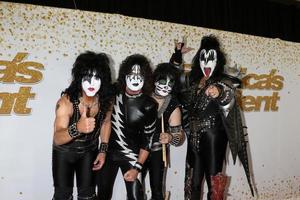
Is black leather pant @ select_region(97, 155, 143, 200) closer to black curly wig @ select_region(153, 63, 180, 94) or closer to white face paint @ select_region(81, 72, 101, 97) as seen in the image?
white face paint @ select_region(81, 72, 101, 97)

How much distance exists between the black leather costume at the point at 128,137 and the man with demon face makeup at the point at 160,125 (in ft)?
0.41

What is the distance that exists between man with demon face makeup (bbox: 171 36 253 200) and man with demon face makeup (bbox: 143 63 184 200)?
12 centimetres

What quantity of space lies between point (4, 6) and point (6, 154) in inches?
42.3

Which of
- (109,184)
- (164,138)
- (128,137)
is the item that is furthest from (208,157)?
(109,184)

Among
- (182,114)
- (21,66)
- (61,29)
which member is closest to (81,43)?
(61,29)

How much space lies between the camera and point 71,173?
7.09 ft

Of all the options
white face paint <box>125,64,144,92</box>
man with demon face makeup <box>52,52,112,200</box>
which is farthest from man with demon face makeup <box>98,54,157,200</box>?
man with demon face makeup <box>52,52,112,200</box>

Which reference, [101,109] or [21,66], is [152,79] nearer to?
[101,109]

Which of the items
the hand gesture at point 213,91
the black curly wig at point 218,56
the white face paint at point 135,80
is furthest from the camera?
the black curly wig at point 218,56

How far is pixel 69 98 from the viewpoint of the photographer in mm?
2133

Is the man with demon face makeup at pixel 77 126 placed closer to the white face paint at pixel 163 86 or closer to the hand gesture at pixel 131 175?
the hand gesture at pixel 131 175

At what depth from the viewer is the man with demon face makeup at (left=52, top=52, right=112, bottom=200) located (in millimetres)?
2090

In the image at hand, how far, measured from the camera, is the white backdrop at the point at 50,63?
97.3 inches

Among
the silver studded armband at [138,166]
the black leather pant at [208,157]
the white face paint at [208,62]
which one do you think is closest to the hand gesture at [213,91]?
the white face paint at [208,62]
